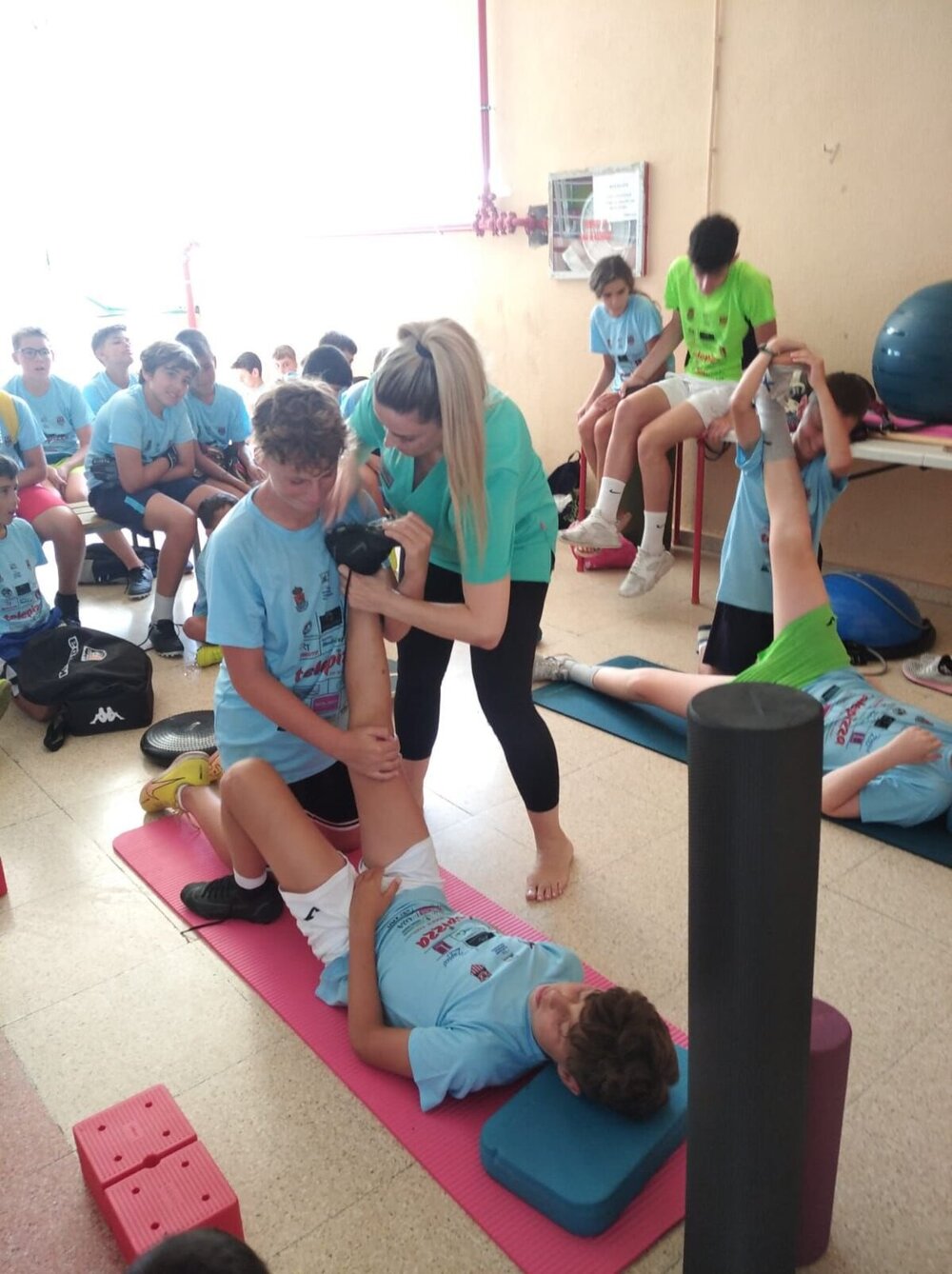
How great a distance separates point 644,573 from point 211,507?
1683mm

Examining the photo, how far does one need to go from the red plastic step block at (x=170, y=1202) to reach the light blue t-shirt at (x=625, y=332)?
374 cm

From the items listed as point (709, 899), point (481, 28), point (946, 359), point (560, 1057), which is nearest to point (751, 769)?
point (709, 899)

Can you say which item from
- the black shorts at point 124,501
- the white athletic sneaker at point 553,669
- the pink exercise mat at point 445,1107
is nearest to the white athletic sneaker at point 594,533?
the white athletic sneaker at point 553,669

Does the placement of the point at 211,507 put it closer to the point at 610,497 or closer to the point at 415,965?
the point at 610,497

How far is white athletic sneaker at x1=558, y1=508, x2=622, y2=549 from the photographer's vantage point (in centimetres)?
413

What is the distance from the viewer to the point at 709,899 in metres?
1.10

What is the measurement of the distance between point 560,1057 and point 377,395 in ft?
3.63

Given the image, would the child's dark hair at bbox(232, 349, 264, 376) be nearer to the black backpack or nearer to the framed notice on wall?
the framed notice on wall

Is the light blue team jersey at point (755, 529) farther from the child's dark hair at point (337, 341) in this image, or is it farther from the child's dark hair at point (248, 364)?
the child's dark hair at point (248, 364)

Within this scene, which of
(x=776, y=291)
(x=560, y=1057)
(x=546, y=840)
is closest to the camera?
(x=560, y=1057)

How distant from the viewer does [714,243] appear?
3.76m

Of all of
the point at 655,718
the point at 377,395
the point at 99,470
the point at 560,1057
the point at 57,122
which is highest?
the point at 57,122

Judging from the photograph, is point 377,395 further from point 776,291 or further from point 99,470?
point 776,291

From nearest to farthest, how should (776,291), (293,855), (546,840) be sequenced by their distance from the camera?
1. (293,855)
2. (546,840)
3. (776,291)
